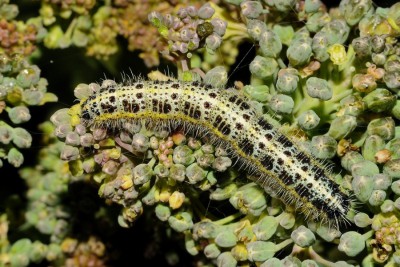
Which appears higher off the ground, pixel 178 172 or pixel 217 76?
pixel 217 76

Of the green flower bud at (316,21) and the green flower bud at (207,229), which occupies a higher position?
the green flower bud at (316,21)

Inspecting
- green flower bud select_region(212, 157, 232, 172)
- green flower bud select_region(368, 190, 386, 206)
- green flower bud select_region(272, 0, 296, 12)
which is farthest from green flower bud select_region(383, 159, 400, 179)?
green flower bud select_region(272, 0, 296, 12)

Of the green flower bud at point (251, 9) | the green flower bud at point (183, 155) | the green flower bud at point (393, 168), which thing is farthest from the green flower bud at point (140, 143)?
the green flower bud at point (393, 168)

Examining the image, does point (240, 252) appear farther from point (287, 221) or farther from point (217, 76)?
point (217, 76)

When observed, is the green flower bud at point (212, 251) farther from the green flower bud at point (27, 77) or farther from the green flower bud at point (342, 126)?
the green flower bud at point (27, 77)

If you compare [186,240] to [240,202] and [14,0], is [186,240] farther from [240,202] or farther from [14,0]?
[14,0]

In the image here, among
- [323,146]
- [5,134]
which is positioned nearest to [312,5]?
[323,146]
